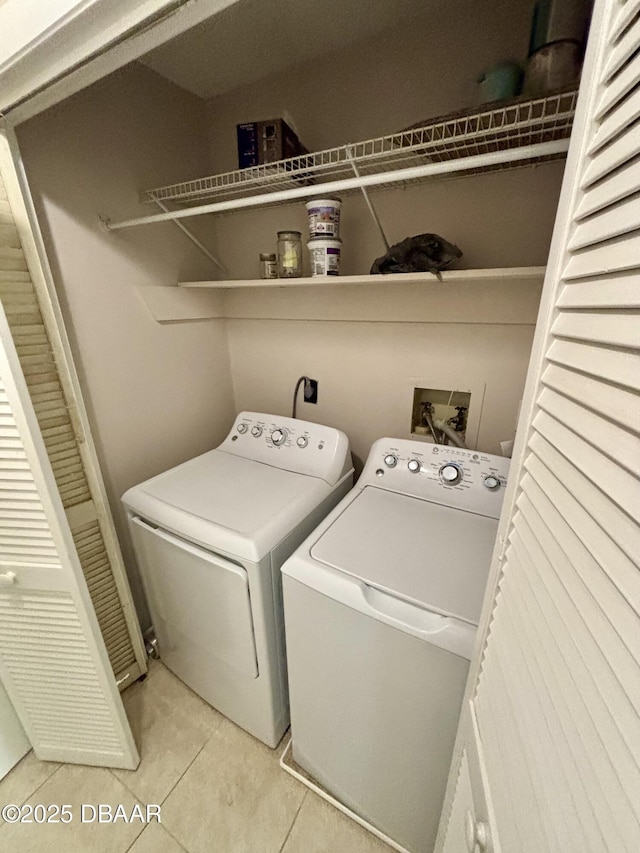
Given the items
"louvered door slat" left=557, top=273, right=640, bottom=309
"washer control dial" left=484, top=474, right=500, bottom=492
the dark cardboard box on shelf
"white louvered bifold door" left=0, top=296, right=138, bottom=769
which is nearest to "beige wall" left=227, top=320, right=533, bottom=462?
"washer control dial" left=484, top=474, right=500, bottom=492

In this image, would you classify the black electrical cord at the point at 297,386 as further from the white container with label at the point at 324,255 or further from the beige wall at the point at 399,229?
the white container with label at the point at 324,255

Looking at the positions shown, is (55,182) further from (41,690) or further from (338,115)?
(41,690)

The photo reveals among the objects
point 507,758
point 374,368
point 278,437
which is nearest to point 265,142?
point 374,368

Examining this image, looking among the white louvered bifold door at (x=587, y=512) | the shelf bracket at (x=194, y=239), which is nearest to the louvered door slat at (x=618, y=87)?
the white louvered bifold door at (x=587, y=512)

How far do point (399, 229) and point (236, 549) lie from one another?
4.33 ft

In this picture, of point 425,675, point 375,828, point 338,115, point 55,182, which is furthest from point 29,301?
point 375,828

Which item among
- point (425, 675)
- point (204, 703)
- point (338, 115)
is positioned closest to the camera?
point (425, 675)

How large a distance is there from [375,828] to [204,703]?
0.83 m

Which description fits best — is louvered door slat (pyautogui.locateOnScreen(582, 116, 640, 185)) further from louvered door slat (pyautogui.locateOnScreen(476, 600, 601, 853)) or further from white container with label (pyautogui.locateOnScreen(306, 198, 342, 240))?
white container with label (pyautogui.locateOnScreen(306, 198, 342, 240))

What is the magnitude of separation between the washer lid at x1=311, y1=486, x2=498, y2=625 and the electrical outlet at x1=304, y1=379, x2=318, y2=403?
2.20 feet

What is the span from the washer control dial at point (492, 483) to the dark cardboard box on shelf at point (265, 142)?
1.30 meters

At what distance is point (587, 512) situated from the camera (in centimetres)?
38

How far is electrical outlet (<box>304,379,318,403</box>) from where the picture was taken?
183 cm

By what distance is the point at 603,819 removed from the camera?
0.34 m
